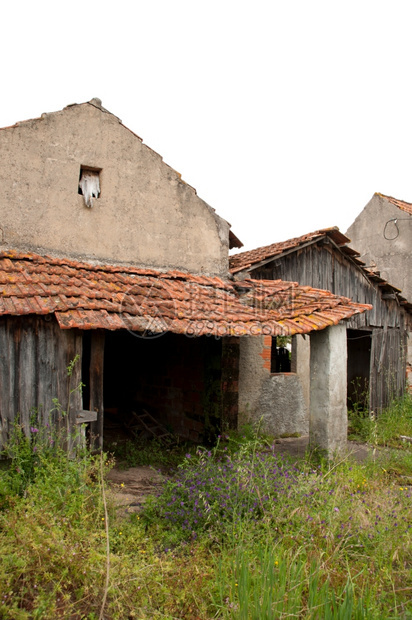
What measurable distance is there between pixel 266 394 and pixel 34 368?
543cm

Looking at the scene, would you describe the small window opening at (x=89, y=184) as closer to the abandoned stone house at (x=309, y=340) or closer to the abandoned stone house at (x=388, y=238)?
the abandoned stone house at (x=309, y=340)

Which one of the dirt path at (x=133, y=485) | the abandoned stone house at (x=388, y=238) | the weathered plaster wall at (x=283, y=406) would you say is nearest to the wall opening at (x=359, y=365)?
the abandoned stone house at (x=388, y=238)

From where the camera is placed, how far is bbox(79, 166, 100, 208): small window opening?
300 inches

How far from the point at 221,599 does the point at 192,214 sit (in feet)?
21.6

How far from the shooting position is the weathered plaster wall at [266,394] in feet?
31.5

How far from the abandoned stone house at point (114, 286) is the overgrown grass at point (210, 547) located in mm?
1182

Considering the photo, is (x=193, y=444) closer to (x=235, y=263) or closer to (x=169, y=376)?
(x=169, y=376)

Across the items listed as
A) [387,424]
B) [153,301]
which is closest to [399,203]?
[387,424]

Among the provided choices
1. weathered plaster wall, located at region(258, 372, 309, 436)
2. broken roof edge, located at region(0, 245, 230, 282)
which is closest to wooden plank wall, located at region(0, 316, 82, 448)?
broken roof edge, located at region(0, 245, 230, 282)

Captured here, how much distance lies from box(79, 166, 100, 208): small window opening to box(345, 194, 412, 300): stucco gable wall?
31.9 feet

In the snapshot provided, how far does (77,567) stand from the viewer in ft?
12.5

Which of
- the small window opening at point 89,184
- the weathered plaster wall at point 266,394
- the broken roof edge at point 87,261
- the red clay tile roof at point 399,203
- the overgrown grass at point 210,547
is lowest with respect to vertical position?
the overgrown grass at point 210,547

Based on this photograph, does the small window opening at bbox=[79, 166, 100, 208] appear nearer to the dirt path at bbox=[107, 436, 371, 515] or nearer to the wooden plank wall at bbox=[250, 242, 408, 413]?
the wooden plank wall at bbox=[250, 242, 408, 413]

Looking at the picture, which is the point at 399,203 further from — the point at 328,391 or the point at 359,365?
the point at 328,391
